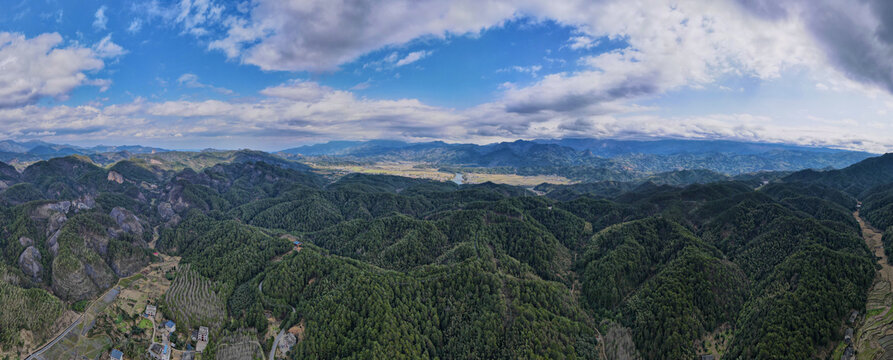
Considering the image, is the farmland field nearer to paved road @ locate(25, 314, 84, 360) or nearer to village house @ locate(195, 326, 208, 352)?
village house @ locate(195, 326, 208, 352)

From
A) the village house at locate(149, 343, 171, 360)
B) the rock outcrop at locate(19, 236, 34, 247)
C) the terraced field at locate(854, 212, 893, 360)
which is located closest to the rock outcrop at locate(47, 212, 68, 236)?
the rock outcrop at locate(19, 236, 34, 247)

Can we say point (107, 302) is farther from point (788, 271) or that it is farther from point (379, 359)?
point (788, 271)

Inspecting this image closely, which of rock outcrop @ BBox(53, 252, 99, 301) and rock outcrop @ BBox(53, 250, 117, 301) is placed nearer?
rock outcrop @ BBox(53, 252, 99, 301)

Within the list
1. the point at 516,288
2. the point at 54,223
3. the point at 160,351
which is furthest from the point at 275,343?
the point at 54,223

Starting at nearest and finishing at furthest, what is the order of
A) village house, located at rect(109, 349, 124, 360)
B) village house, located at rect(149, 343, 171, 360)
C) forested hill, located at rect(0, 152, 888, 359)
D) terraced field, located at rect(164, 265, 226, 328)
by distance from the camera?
village house, located at rect(109, 349, 124, 360)
forested hill, located at rect(0, 152, 888, 359)
village house, located at rect(149, 343, 171, 360)
terraced field, located at rect(164, 265, 226, 328)

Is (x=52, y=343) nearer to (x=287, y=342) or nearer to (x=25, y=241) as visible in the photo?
(x=287, y=342)

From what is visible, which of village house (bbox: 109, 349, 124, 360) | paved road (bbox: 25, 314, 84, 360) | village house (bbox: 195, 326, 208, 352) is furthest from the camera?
village house (bbox: 195, 326, 208, 352)

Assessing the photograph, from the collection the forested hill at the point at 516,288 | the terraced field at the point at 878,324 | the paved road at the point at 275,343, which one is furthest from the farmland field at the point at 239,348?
the terraced field at the point at 878,324
